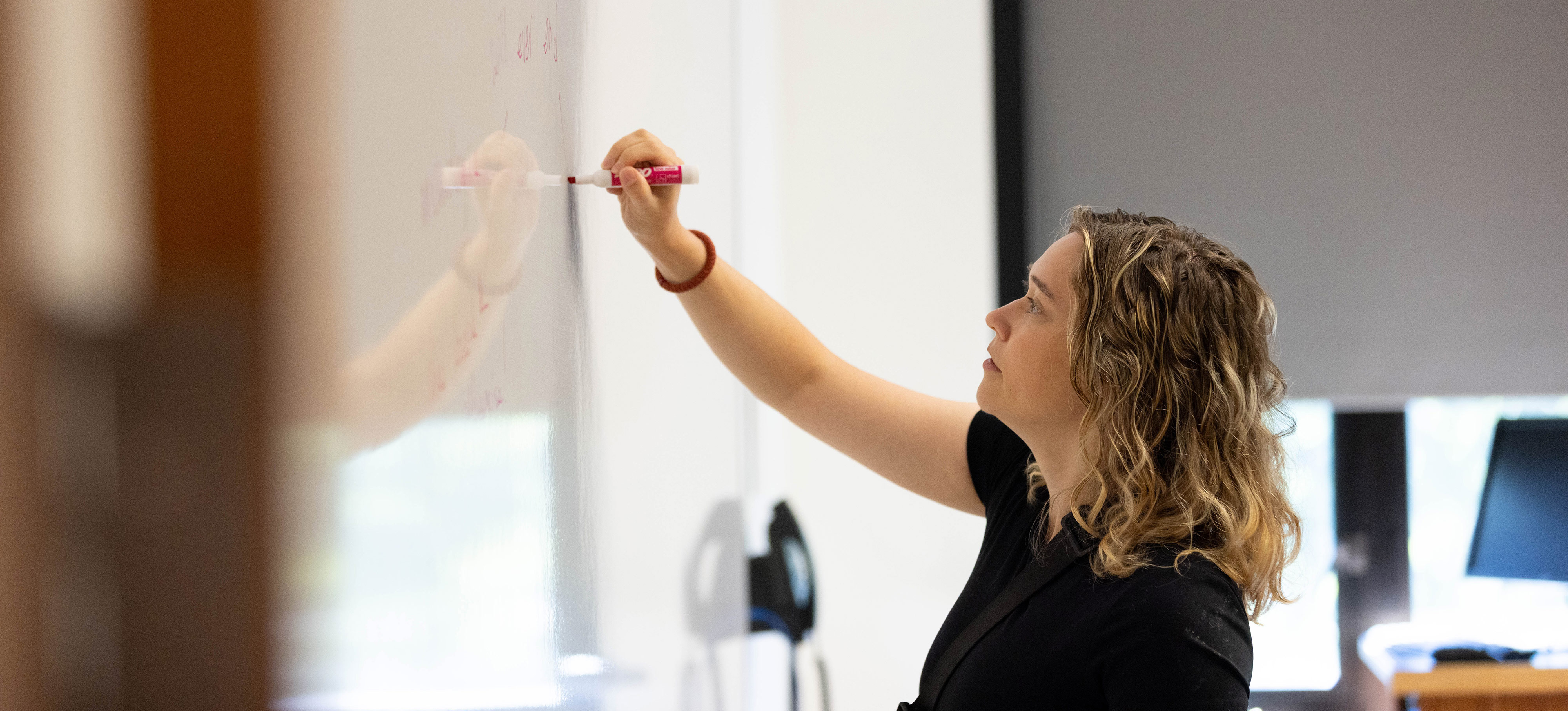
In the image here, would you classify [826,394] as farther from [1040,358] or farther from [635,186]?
[635,186]

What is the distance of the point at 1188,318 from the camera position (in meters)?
0.75

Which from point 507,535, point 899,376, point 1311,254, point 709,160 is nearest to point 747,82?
point 709,160

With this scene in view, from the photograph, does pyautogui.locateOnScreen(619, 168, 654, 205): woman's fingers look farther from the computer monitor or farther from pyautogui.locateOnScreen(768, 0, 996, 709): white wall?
the computer monitor

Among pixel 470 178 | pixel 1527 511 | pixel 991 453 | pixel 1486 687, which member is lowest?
pixel 1486 687

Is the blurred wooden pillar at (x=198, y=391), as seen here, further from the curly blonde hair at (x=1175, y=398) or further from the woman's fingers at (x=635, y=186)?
the curly blonde hair at (x=1175, y=398)

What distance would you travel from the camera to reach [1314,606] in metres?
1.83

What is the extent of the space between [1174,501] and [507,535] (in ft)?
1.76

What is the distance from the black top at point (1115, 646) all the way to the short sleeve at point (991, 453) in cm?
16

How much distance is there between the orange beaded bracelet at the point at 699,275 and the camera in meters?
0.82

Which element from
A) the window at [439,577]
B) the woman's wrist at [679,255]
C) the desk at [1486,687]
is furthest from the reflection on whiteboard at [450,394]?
the desk at [1486,687]

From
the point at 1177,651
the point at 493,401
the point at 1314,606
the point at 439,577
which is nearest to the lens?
the point at 439,577

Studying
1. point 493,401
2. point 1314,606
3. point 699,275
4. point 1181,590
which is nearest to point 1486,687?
point 1314,606

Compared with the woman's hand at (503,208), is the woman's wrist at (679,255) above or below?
above

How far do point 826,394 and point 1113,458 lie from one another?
0.30 meters
